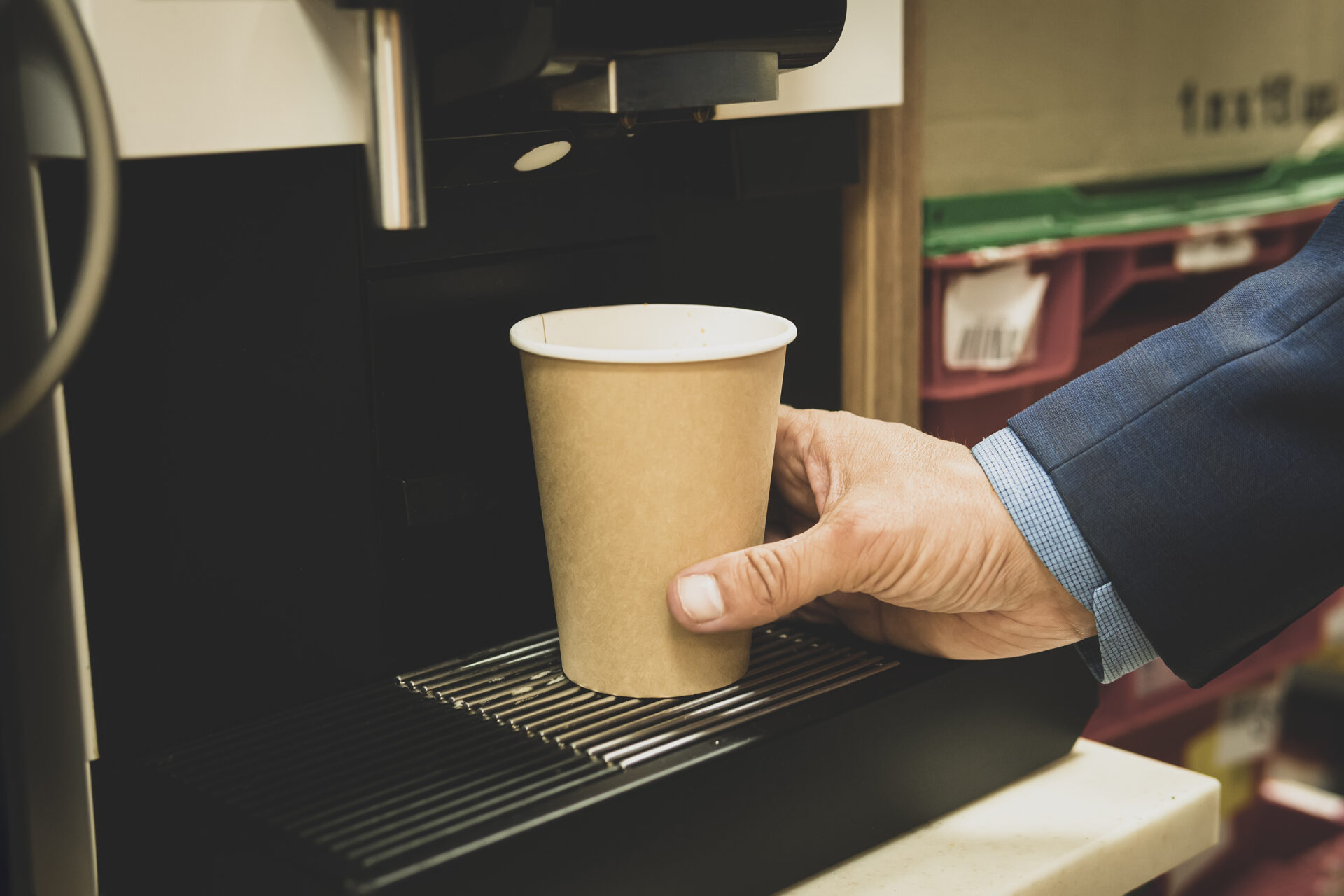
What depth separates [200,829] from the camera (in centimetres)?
52

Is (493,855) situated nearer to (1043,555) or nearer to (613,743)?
(613,743)

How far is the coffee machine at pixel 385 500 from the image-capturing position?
0.51m

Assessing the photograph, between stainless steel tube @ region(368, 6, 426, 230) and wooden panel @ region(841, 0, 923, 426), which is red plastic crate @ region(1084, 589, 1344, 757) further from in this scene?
stainless steel tube @ region(368, 6, 426, 230)

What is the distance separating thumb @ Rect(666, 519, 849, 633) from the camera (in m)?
0.58

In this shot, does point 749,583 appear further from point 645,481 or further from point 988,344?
point 988,344

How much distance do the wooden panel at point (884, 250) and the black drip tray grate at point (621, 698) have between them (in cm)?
24

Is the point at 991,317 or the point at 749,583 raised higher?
the point at 991,317

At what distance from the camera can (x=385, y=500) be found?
2.11 feet

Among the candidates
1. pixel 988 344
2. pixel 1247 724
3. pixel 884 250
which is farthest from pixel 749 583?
pixel 1247 724

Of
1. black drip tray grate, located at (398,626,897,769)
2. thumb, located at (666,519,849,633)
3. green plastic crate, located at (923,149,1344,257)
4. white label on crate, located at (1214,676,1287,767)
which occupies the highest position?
green plastic crate, located at (923,149,1344,257)

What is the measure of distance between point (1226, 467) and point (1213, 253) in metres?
0.58

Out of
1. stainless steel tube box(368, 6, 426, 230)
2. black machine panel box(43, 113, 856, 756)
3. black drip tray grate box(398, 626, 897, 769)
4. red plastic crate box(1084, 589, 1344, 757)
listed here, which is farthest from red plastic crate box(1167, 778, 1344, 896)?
stainless steel tube box(368, 6, 426, 230)

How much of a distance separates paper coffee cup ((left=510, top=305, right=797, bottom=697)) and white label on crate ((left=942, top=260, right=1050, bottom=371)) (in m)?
0.37

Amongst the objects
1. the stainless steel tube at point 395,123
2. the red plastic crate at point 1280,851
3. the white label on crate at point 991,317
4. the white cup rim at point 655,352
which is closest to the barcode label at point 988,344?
the white label on crate at point 991,317
